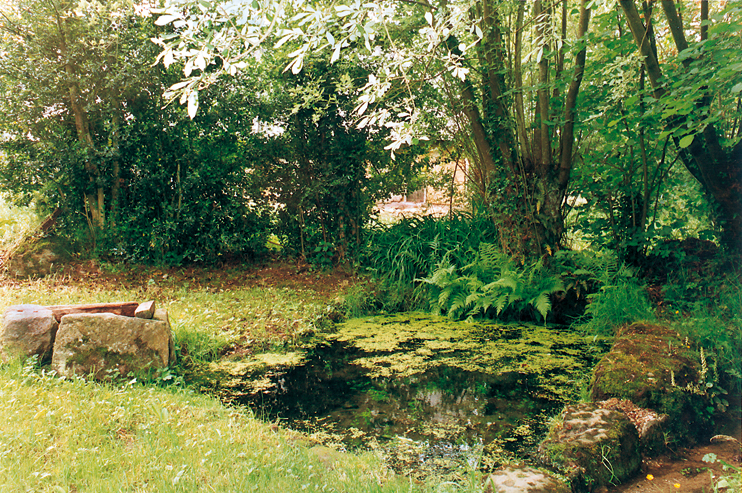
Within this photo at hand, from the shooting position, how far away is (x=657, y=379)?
10.3 feet

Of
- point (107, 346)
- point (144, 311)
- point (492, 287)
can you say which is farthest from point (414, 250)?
point (107, 346)

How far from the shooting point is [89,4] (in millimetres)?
5723

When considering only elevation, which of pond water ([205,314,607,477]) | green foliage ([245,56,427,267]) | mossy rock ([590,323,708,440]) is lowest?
pond water ([205,314,607,477])

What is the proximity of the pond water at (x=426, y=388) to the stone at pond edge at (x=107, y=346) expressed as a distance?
2.19 ft

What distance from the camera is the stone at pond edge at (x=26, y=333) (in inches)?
136

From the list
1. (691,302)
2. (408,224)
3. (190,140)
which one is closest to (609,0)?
(691,302)

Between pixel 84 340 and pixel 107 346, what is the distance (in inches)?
6.3

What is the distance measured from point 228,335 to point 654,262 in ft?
15.2

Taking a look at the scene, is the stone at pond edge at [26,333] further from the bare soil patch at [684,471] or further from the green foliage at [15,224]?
the green foliage at [15,224]

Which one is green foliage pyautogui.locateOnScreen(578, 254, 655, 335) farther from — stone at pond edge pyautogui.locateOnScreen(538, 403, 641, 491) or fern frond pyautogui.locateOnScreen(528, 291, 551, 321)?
stone at pond edge pyautogui.locateOnScreen(538, 403, 641, 491)

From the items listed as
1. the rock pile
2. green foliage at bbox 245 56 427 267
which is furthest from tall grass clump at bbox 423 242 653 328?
the rock pile

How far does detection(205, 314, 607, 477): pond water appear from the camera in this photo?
3000 millimetres

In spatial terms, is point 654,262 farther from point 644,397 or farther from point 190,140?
point 190,140

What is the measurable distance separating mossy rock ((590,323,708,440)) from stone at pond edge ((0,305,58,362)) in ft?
13.1
